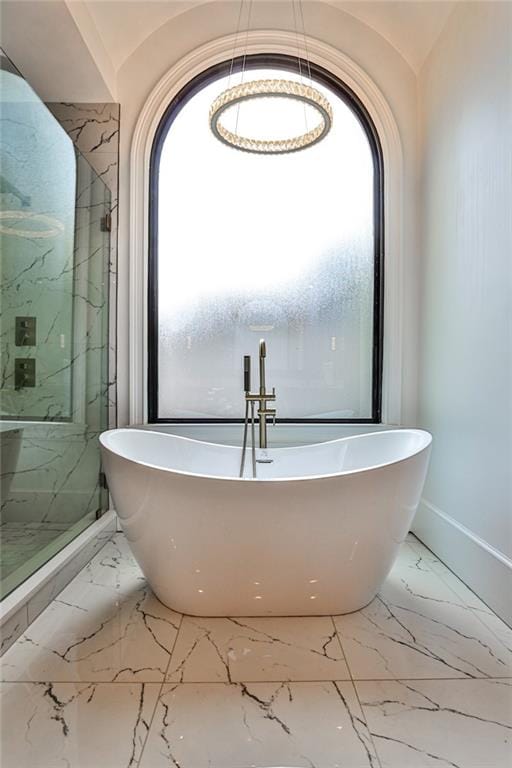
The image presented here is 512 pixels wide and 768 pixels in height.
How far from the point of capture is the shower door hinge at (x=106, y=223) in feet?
7.52

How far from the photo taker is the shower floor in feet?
5.10

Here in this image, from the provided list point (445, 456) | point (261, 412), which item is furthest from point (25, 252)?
point (445, 456)

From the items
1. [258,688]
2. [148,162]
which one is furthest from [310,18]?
[258,688]

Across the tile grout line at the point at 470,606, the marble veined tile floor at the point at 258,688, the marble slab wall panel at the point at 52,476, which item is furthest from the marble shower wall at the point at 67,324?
the tile grout line at the point at 470,606

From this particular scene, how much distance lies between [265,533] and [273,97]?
1.57 m

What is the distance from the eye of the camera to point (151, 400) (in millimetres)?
2379

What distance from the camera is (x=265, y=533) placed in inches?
52.1

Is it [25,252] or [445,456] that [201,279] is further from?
[445,456]

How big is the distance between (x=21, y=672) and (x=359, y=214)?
251cm

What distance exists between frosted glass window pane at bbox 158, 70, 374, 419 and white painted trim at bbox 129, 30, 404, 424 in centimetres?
10

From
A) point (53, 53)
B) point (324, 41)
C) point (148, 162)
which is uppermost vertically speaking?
point (324, 41)

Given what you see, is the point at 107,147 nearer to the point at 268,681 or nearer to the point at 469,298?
the point at 469,298

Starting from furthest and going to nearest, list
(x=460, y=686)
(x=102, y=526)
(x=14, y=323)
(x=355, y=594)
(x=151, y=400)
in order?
(x=151, y=400)
(x=102, y=526)
(x=14, y=323)
(x=355, y=594)
(x=460, y=686)

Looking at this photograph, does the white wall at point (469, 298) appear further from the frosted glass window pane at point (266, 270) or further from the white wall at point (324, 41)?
the frosted glass window pane at point (266, 270)
